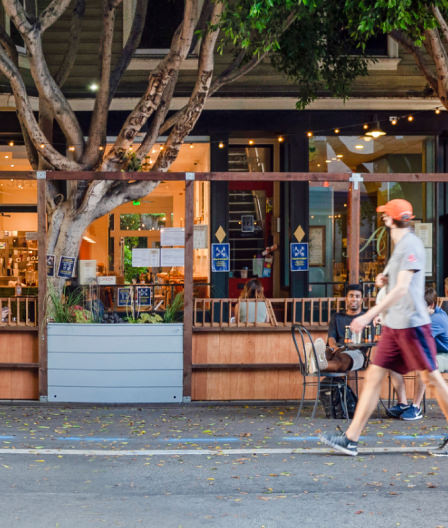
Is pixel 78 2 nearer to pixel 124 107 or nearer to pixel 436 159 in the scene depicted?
pixel 124 107

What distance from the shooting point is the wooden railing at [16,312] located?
29.7ft

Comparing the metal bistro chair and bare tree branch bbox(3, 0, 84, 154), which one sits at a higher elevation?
bare tree branch bbox(3, 0, 84, 154)

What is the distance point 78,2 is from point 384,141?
5.78 m

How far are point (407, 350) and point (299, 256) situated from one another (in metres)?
4.92

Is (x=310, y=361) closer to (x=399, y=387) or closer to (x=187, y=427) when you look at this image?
(x=399, y=387)

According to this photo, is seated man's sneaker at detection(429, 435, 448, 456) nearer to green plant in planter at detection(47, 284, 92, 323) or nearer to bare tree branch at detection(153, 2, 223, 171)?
green plant in planter at detection(47, 284, 92, 323)

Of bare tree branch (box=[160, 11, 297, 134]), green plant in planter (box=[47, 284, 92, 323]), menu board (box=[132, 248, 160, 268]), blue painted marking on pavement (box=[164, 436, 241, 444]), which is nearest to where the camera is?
blue painted marking on pavement (box=[164, 436, 241, 444])

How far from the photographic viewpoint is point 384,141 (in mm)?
13984

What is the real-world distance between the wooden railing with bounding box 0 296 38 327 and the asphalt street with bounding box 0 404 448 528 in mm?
1113

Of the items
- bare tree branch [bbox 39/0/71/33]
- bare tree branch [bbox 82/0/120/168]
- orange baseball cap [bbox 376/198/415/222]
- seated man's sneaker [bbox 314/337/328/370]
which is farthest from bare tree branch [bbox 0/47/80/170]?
orange baseball cap [bbox 376/198/415/222]

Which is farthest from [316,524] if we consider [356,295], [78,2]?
[78,2]

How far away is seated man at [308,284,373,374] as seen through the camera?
26.3 feet

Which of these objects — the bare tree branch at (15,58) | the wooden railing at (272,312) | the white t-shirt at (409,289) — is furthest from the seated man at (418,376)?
the bare tree branch at (15,58)

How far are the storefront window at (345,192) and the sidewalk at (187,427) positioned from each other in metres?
5.10
